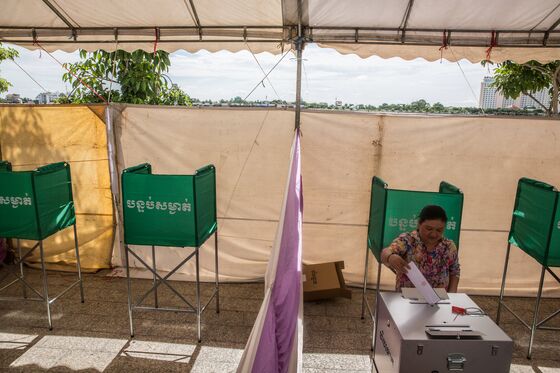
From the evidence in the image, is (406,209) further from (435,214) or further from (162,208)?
(162,208)

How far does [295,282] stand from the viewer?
5.27 feet

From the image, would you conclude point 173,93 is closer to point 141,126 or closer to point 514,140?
point 141,126

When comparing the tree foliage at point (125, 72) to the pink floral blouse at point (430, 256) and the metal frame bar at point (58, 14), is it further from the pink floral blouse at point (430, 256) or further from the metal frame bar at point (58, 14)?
the pink floral blouse at point (430, 256)

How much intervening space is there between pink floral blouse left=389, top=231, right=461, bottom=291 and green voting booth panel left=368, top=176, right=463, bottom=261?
563mm

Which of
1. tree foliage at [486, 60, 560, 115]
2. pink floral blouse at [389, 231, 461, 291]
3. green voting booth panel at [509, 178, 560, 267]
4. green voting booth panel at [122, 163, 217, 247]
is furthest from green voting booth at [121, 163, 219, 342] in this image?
tree foliage at [486, 60, 560, 115]

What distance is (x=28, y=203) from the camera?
3660mm

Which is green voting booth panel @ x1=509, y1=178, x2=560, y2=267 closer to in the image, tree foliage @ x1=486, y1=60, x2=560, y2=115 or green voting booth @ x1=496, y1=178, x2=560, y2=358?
green voting booth @ x1=496, y1=178, x2=560, y2=358

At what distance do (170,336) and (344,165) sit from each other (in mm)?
2647

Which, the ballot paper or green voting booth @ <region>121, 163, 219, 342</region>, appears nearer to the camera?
the ballot paper

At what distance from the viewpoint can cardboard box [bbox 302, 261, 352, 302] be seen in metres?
4.62

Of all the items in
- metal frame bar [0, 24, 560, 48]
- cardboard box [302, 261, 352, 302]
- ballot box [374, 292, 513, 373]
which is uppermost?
metal frame bar [0, 24, 560, 48]

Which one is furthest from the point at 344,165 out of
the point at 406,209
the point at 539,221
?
the point at 539,221

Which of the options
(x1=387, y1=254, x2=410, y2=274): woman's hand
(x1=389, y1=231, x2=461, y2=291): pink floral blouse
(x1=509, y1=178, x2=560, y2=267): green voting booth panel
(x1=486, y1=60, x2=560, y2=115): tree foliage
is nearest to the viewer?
(x1=387, y1=254, x2=410, y2=274): woman's hand

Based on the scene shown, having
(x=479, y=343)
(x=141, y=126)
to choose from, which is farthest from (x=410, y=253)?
(x=141, y=126)
